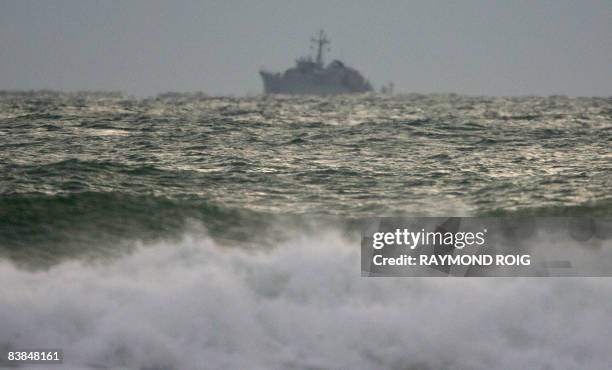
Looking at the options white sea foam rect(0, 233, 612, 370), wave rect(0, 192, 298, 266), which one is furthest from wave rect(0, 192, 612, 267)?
white sea foam rect(0, 233, 612, 370)

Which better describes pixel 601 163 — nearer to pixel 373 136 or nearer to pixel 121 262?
pixel 373 136

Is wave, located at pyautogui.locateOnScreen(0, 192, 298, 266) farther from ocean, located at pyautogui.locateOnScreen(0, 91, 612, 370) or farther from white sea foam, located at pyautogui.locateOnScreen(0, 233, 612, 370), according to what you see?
white sea foam, located at pyautogui.locateOnScreen(0, 233, 612, 370)

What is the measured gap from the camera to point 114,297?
14.1m

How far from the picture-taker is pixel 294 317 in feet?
44.7

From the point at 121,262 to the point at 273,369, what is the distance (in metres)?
4.41

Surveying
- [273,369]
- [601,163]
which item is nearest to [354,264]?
[273,369]

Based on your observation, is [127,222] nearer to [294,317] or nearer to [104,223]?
[104,223]

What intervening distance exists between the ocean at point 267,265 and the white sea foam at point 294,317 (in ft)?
0.10

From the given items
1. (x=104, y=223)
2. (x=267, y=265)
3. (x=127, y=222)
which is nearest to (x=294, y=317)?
(x=267, y=265)

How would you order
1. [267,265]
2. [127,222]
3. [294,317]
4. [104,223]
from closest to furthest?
[294,317] < [267,265] < [104,223] < [127,222]

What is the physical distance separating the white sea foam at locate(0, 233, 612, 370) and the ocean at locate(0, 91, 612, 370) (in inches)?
1.2

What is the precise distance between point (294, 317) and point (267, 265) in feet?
5.92

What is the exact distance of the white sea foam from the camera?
1266 centimetres

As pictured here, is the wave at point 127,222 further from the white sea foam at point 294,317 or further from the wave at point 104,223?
the white sea foam at point 294,317
